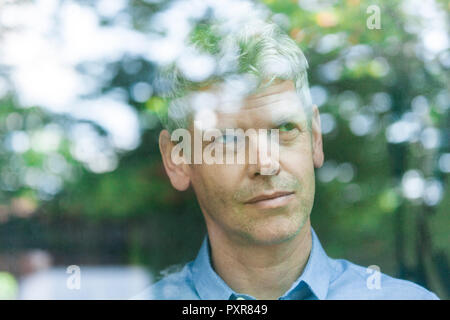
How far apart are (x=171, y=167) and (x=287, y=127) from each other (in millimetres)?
553

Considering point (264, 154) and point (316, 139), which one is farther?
point (316, 139)

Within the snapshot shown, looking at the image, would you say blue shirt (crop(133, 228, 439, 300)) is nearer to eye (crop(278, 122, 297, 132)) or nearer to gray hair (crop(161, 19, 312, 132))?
eye (crop(278, 122, 297, 132))

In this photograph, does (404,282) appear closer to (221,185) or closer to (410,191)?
(410,191)

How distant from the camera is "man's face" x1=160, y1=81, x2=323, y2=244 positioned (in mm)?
2180

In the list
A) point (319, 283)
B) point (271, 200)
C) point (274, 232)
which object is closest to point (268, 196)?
point (271, 200)

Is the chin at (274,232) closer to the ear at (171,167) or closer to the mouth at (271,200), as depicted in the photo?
the mouth at (271,200)

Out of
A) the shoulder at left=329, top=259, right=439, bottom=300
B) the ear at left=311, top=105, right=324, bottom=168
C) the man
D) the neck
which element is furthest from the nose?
the shoulder at left=329, top=259, right=439, bottom=300

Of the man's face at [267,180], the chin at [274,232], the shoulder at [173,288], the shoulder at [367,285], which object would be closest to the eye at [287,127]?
the man's face at [267,180]

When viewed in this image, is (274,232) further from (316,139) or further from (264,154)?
(316,139)

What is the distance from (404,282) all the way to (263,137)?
92 centimetres

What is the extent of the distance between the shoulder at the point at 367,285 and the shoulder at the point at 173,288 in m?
0.64

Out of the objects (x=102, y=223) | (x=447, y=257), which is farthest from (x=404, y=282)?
(x=102, y=223)

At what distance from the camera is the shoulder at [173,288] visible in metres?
2.33

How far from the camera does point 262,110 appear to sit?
219 cm
